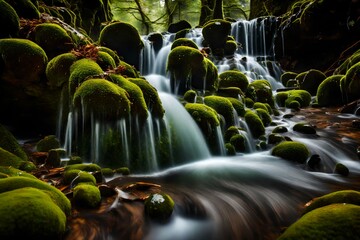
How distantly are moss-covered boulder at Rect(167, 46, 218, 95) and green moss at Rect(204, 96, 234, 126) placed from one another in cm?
98

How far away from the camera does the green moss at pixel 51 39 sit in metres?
5.77

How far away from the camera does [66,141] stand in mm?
5148

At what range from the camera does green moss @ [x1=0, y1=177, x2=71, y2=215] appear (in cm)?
245

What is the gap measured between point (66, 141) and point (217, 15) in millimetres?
16793

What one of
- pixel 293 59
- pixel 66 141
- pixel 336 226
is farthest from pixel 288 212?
pixel 293 59

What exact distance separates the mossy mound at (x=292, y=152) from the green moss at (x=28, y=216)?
467 centimetres

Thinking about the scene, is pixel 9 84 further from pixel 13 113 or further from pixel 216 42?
pixel 216 42

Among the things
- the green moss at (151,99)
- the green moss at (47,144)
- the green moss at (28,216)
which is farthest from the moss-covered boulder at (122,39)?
the green moss at (28,216)

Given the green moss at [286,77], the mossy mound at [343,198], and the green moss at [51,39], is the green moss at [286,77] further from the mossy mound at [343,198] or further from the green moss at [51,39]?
the mossy mound at [343,198]

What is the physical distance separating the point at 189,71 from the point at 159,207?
561cm

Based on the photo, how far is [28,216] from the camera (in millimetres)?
2035

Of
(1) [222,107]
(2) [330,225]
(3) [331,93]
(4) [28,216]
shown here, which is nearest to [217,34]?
(3) [331,93]

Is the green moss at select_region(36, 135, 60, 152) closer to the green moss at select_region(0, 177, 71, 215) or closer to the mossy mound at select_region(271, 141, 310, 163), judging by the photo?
the green moss at select_region(0, 177, 71, 215)

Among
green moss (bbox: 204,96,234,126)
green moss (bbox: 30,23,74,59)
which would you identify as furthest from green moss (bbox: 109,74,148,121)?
green moss (bbox: 204,96,234,126)
